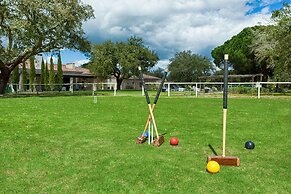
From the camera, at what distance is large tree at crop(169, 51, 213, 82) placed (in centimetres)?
7006

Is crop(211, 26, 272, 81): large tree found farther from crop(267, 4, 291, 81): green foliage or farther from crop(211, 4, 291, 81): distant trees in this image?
crop(267, 4, 291, 81): green foliage

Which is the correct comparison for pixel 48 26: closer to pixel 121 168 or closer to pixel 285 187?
pixel 121 168

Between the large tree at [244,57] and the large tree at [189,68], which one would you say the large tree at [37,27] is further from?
the large tree at [189,68]

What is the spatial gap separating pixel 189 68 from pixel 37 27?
51.8 meters

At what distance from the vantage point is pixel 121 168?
4070 millimetres

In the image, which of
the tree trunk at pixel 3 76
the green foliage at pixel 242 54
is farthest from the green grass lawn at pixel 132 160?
the green foliage at pixel 242 54

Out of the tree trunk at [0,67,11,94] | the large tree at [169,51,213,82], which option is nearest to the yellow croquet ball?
the tree trunk at [0,67,11,94]

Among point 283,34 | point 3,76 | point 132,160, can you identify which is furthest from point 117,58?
point 132,160

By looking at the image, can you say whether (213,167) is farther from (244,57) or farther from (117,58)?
(117,58)

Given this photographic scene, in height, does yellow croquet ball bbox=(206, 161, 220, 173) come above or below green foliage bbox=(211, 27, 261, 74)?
below

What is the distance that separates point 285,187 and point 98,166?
8.47 feet

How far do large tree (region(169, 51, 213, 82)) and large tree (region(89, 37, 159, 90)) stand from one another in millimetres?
20352

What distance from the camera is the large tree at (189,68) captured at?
230 ft

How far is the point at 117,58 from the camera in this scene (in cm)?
4856
